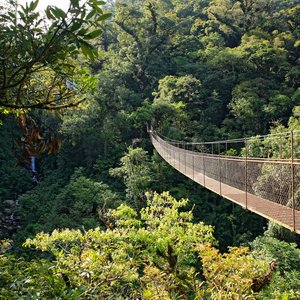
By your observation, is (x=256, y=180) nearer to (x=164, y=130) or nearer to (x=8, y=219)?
(x=164, y=130)

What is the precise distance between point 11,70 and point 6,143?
14.3 metres

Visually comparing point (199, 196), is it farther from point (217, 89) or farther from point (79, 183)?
point (217, 89)

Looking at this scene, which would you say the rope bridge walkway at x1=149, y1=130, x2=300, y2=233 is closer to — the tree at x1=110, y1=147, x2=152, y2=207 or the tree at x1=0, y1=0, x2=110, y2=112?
the tree at x1=0, y1=0, x2=110, y2=112

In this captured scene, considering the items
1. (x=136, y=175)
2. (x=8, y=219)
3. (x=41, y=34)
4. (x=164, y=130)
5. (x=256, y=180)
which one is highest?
(x=41, y=34)

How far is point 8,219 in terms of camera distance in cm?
1045

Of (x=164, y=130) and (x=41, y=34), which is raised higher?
(x=41, y=34)

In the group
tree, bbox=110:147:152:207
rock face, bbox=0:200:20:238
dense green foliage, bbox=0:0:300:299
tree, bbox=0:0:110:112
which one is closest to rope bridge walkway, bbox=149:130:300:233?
dense green foliage, bbox=0:0:300:299

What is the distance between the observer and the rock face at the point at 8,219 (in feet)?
32.4

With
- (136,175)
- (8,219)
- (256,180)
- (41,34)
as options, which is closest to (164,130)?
(136,175)

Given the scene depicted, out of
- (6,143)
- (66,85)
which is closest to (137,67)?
(6,143)

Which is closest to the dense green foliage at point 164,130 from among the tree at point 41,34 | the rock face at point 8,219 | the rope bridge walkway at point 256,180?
the rock face at point 8,219

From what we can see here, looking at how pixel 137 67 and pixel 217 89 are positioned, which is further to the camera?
pixel 137 67

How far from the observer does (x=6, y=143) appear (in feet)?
45.8

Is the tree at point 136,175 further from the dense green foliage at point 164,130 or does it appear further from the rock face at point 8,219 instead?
the rock face at point 8,219
